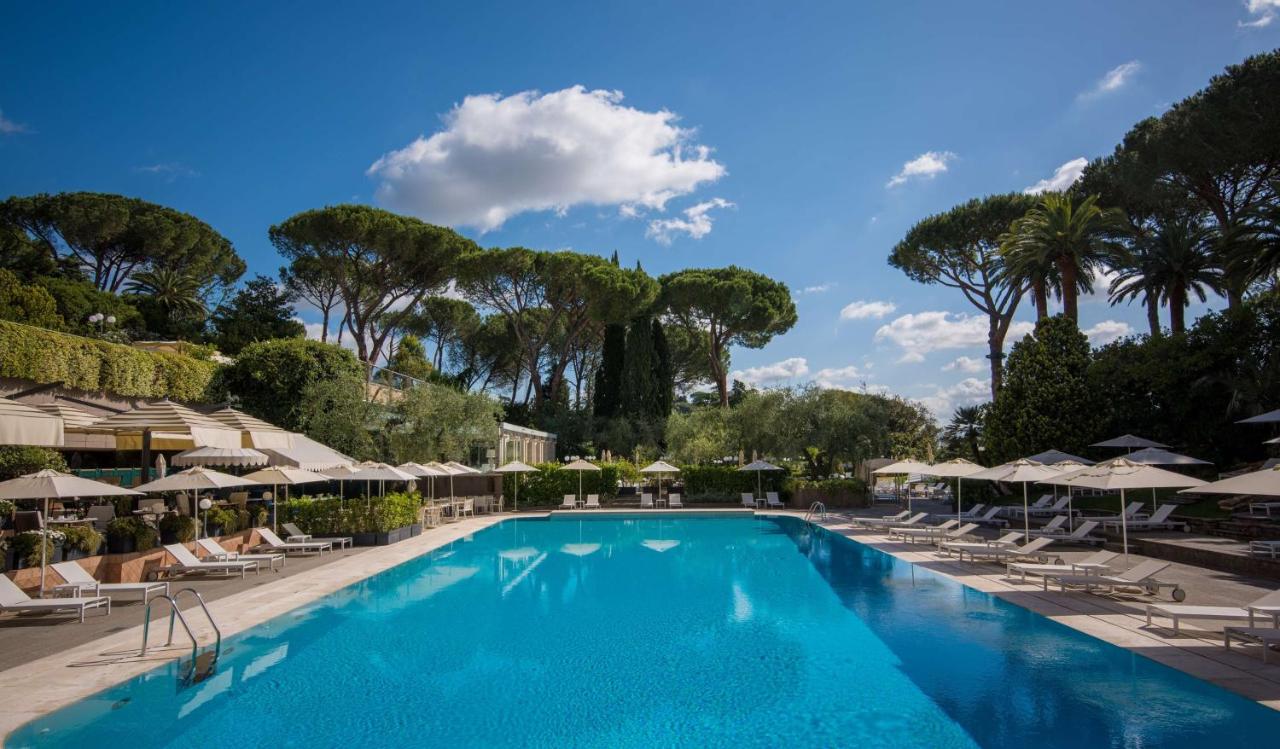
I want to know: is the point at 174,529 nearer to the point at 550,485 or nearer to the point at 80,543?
the point at 80,543

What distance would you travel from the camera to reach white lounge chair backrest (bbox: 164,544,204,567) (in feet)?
34.4

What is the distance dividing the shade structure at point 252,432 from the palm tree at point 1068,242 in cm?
1956

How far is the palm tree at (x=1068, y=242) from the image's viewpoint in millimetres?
20984

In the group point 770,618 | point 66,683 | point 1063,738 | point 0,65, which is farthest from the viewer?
point 0,65

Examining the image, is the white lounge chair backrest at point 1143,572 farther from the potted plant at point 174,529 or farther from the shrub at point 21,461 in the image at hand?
the shrub at point 21,461

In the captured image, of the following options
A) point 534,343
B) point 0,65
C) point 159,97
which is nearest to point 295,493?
point 159,97

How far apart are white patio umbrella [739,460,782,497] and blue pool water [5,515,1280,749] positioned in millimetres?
12261

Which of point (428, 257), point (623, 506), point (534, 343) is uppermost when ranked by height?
point (428, 257)

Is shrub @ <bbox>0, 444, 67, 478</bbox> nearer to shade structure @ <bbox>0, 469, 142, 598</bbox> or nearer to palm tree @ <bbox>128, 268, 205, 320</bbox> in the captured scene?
shade structure @ <bbox>0, 469, 142, 598</bbox>

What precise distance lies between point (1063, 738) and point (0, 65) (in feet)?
71.9

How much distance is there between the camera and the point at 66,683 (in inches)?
Result: 228

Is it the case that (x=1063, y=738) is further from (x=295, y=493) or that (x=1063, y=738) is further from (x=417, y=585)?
(x=295, y=493)

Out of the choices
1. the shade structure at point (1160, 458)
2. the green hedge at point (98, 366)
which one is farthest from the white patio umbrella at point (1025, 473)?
the green hedge at point (98, 366)

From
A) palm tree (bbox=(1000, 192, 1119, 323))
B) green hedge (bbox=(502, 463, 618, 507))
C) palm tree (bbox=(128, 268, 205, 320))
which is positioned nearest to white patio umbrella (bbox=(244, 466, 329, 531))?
green hedge (bbox=(502, 463, 618, 507))
